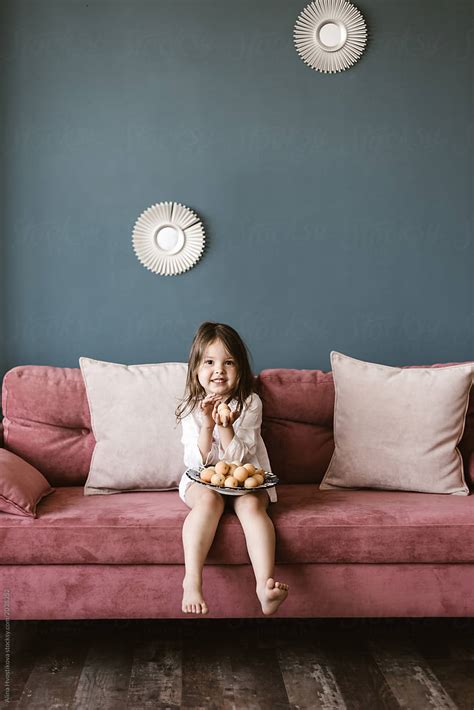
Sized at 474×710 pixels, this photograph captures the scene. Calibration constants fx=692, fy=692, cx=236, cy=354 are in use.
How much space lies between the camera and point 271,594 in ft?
5.98

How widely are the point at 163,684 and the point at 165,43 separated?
2619 millimetres

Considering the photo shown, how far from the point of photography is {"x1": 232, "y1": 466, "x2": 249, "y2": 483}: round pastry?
81.7 inches

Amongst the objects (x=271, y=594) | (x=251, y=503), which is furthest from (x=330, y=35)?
(x=271, y=594)

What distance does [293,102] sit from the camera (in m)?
3.14

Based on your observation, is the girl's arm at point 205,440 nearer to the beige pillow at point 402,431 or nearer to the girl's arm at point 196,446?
the girl's arm at point 196,446

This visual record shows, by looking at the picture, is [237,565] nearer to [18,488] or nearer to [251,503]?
[251,503]

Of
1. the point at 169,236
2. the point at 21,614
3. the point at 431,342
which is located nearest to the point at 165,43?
the point at 169,236

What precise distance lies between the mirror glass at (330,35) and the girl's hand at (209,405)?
1.81 metres

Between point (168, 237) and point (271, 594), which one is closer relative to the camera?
point (271, 594)

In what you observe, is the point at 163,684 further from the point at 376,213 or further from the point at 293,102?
the point at 293,102

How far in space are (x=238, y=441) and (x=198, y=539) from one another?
435mm

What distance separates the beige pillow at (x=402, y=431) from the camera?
94.0 inches

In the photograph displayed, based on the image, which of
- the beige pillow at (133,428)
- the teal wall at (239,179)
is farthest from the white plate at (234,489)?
the teal wall at (239,179)

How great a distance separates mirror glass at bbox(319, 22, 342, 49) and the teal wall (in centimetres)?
13
